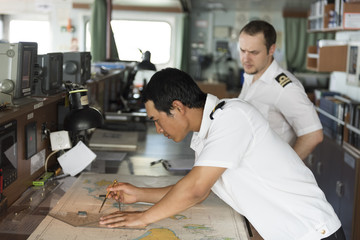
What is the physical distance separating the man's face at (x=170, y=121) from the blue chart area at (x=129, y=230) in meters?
0.36

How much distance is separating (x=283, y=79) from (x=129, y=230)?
1384 millimetres

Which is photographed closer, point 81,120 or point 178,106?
point 178,106

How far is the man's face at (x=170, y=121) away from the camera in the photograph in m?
1.64

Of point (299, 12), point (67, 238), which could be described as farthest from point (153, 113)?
point (299, 12)

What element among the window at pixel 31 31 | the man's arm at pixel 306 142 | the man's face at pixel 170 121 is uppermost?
the window at pixel 31 31

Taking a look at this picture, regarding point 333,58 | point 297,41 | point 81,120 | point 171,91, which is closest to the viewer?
point 171,91

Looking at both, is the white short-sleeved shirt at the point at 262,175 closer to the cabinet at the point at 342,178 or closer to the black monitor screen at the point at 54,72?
the black monitor screen at the point at 54,72

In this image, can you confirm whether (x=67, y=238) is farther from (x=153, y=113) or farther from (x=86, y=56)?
(x=86, y=56)

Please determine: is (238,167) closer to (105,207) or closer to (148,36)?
(105,207)

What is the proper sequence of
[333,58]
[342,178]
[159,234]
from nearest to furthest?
[159,234] < [342,178] < [333,58]

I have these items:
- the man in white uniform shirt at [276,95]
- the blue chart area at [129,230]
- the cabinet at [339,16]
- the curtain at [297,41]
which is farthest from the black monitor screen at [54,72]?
the curtain at [297,41]

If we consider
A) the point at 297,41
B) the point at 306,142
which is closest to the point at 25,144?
the point at 306,142

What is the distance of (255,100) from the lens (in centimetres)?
281

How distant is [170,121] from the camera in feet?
5.41
